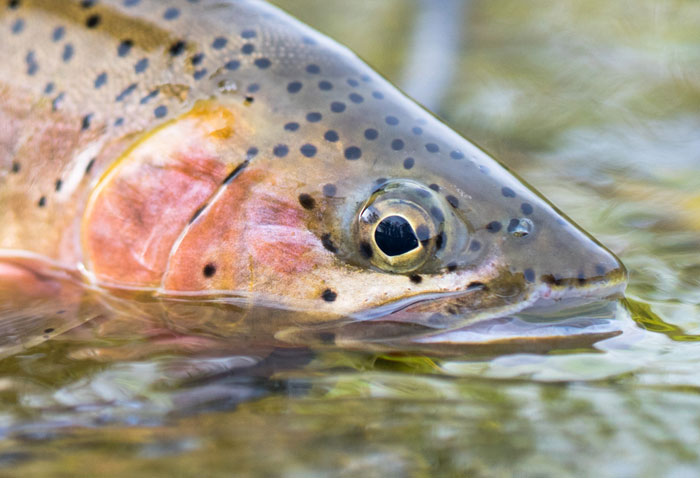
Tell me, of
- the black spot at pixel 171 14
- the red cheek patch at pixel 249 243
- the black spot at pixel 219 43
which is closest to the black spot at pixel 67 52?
the black spot at pixel 171 14

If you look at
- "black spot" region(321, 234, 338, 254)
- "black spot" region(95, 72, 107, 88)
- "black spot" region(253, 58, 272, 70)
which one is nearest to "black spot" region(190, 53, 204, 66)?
"black spot" region(253, 58, 272, 70)

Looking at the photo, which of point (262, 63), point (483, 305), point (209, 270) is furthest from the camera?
point (262, 63)

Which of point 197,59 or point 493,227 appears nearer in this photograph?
point 493,227

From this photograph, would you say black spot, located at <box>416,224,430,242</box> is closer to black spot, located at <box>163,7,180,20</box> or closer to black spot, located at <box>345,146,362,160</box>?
black spot, located at <box>345,146,362,160</box>

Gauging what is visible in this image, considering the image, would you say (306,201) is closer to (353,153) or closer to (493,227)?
(353,153)

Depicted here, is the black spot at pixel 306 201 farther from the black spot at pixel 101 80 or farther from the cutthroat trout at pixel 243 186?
the black spot at pixel 101 80

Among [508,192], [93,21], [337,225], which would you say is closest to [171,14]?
[93,21]
